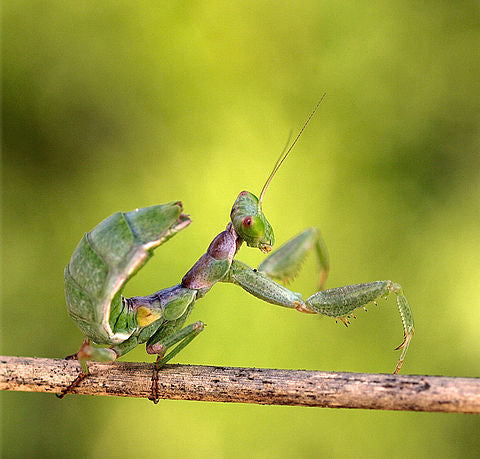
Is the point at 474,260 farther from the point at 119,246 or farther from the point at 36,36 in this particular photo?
the point at 36,36

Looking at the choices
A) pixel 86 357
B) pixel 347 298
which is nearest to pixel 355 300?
pixel 347 298

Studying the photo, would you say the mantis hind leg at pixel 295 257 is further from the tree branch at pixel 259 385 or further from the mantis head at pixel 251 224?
the tree branch at pixel 259 385

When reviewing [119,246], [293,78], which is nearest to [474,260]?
[293,78]

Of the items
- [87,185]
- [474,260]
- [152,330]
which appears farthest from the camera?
[87,185]

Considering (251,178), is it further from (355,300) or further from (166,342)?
(166,342)

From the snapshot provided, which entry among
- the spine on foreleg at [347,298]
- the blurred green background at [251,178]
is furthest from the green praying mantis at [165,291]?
the blurred green background at [251,178]

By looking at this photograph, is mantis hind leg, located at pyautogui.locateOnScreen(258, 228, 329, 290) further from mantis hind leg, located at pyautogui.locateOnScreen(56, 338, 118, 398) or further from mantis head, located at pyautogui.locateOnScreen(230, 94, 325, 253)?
mantis hind leg, located at pyautogui.locateOnScreen(56, 338, 118, 398)

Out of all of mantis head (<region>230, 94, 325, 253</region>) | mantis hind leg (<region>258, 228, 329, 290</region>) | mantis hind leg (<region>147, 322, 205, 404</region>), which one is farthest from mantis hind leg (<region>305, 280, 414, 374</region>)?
mantis hind leg (<region>147, 322, 205, 404</region>)
